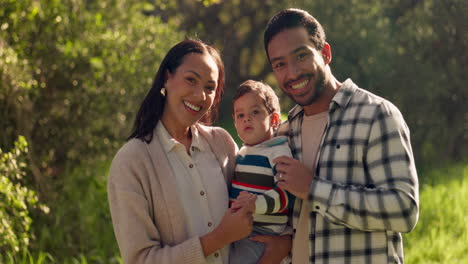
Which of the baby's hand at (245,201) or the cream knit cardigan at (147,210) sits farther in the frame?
the baby's hand at (245,201)

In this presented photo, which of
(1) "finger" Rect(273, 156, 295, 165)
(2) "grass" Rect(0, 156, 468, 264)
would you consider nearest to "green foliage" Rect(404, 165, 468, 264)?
(2) "grass" Rect(0, 156, 468, 264)

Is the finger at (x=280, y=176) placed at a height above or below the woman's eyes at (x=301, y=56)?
→ below

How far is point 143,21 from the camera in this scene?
26.7ft

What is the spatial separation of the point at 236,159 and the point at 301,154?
44cm

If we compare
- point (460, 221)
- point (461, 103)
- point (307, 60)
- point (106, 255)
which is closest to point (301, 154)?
point (307, 60)

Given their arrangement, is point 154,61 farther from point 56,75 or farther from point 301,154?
point 301,154

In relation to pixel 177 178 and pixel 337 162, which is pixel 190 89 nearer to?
pixel 177 178

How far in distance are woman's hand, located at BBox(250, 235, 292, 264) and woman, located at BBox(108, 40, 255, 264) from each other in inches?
8.6

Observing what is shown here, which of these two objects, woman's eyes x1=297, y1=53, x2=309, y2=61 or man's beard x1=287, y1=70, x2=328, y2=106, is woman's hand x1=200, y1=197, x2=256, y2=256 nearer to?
man's beard x1=287, y1=70, x2=328, y2=106

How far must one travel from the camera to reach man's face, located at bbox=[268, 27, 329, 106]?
3.14 metres

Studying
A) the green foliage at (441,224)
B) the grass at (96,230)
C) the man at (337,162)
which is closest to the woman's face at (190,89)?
the man at (337,162)

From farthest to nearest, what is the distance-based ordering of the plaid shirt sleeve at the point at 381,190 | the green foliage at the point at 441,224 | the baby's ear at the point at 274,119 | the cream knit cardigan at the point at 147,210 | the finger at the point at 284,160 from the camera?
the green foliage at the point at 441,224
the baby's ear at the point at 274,119
the finger at the point at 284,160
the cream knit cardigan at the point at 147,210
the plaid shirt sleeve at the point at 381,190

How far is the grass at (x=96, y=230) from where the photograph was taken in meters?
6.11

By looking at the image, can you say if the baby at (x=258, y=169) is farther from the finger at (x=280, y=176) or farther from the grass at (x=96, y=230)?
the grass at (x=96, y=230)
